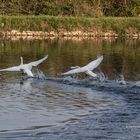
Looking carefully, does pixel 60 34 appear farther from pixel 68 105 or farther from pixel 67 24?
pixel 68 105

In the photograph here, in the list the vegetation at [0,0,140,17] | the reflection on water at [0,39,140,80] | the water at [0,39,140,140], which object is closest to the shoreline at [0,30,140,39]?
the vegetation at [0,0,140,17]

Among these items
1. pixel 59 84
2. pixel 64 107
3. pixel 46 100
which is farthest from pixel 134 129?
pixel 59 84

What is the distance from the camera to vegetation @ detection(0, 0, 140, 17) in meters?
61.8

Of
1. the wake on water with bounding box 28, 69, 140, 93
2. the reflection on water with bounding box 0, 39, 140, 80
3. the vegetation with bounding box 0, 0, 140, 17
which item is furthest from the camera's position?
the vegetation with bounding box 0, 0, 140, 17

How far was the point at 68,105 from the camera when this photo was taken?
1667 cm

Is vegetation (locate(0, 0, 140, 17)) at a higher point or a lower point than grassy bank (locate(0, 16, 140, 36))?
higher

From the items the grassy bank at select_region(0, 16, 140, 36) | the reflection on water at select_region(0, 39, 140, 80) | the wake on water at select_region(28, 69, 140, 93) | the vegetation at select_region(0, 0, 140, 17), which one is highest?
the vegetation at select_region(0, 0, 140, 17)

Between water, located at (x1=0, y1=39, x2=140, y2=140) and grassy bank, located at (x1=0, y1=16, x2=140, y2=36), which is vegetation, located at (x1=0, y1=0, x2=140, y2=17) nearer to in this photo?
grassy bank, located at (x1=0, y1=16, x2=140, y2=36)

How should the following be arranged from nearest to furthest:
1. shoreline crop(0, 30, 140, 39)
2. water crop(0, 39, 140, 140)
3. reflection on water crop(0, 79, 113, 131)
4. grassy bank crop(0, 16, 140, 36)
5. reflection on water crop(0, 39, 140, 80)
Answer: water crop(0, 39, 140, 140) → reflection on water crop(0, 79, 113, 131) → reflection on water crop(0, 39, 140, 80) → grassy bank crop(0, 16, 140, 36) → shoreline crop(0, 30, 140, 39)

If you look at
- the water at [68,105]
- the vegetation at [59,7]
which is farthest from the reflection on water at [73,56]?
the vegetation at [59,7]

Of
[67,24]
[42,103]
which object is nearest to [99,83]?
[42,103]

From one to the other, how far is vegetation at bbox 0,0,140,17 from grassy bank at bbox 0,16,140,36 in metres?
6.55

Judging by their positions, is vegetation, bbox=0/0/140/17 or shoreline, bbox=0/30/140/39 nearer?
shoreline, bbox=0/30/140/39

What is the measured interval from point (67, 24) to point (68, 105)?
36.9 meters
